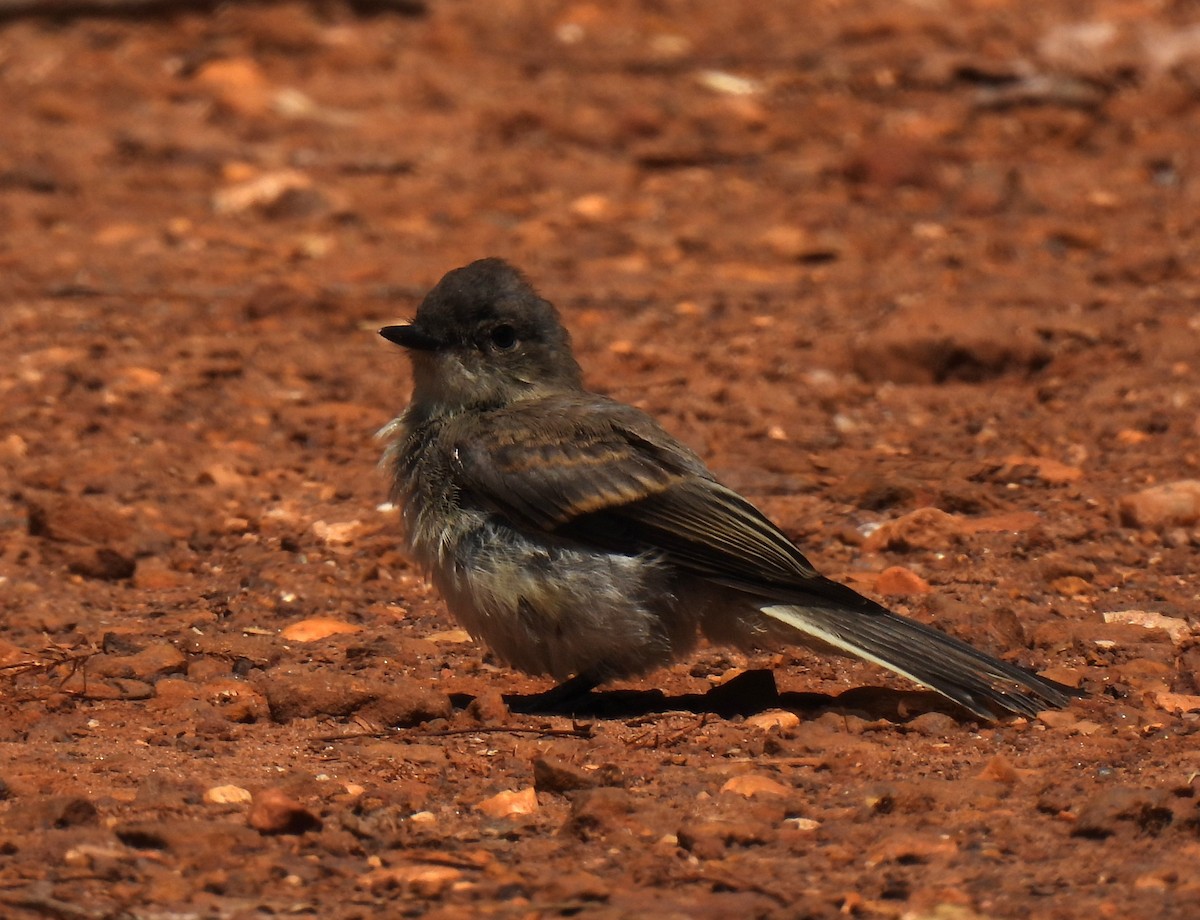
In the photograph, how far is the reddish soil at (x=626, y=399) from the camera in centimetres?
473

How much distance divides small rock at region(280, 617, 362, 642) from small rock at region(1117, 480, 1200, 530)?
300cm

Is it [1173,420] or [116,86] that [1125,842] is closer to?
[1173,420]

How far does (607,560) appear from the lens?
20.4 ft

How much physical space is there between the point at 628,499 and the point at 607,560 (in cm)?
21

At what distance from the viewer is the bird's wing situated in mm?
6152

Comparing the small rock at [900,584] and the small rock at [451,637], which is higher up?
the small rock at [900,584]

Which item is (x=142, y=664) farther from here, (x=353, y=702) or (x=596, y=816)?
(x=596, y=816)

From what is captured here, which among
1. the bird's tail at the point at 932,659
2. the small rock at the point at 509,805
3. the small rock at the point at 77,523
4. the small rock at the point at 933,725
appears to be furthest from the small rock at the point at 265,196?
the small rock at the point at 509,805

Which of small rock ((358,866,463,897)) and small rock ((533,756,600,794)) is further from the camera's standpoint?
small rock ((533,756,600,794))

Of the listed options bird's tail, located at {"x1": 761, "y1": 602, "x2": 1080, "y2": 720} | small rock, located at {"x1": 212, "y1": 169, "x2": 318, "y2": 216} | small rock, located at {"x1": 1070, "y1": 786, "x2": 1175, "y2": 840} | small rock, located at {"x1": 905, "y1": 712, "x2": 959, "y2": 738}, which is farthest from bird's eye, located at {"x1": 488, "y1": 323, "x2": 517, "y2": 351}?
small rock, located at {"x1": 212, "y1": 169, "x2": 318, "y2": 216}

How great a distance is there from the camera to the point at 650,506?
6.27 metres

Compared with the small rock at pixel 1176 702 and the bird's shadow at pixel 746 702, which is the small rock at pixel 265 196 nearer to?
the bird's shadow at pixel 746 702

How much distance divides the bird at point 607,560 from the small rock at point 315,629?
0.51 metres

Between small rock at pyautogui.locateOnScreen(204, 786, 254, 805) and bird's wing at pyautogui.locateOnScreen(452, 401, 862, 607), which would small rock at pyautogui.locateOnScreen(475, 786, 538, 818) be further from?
bird's wing at pyautogui.locateOnScreen(452, 401, 862, 607)
